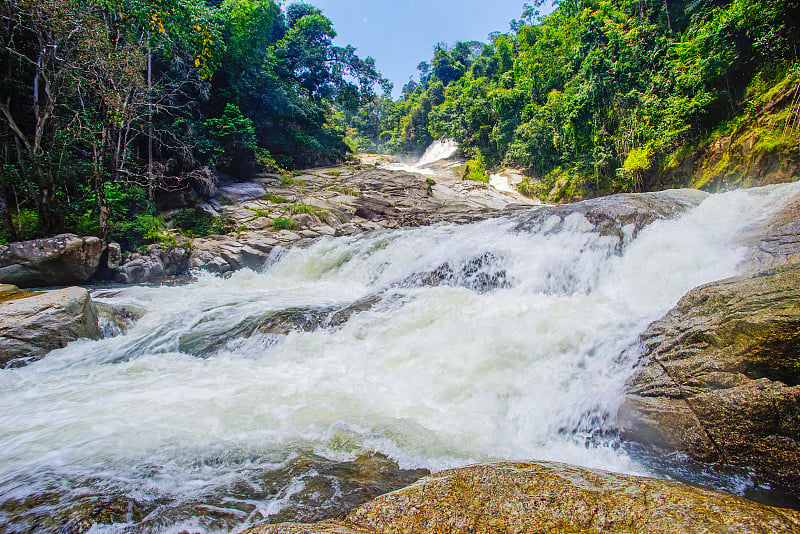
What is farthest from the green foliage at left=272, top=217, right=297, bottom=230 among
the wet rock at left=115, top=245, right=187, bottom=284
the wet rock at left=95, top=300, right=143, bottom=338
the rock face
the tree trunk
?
the rock face

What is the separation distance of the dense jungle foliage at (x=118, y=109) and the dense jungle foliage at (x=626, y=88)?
15.0 meters

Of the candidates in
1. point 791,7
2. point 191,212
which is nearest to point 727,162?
point 791,7

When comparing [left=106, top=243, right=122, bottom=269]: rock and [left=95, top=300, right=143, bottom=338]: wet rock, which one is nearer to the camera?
[left=95, top=300, right=143, bottom=338]: wet rock

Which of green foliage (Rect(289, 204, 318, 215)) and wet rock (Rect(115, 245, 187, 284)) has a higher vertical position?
green foliage (Rect(289, 204, 318, 215))

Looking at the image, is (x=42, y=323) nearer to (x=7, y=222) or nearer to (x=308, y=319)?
(x=308, y=319)

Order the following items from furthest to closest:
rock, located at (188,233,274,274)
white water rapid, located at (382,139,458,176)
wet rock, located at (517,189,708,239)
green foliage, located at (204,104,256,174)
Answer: white water rapid, located at (382,139,458,176)
green foliage, located at (204,104,256,174)
rock, located at (188,233,274,274)
wet rock, located at (517,189,708,239)

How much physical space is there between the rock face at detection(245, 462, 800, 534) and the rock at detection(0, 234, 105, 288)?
1024 cm

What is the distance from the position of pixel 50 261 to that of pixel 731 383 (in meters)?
11.8

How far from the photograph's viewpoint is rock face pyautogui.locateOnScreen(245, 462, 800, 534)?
131 centimetres

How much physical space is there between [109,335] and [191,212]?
28.2 ft

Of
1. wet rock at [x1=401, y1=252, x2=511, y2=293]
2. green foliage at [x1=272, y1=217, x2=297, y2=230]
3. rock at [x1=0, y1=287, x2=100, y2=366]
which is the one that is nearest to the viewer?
rock at [x1=0, y1=287, x2=100, y2=366]

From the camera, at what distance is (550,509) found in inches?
57.0

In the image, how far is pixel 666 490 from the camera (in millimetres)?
1562

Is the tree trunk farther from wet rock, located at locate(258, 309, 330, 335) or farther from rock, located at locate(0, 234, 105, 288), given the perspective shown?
wet rock, located at locate(258, 309, 330, 335)
